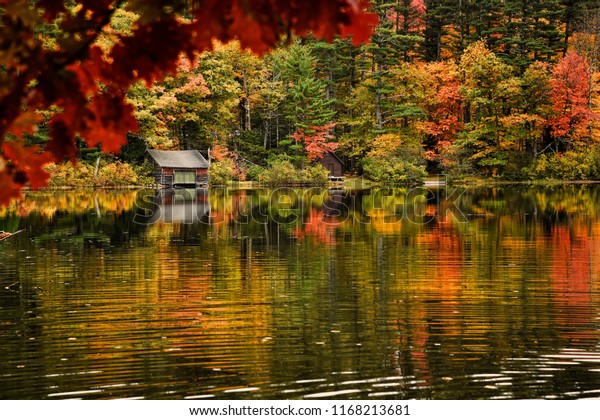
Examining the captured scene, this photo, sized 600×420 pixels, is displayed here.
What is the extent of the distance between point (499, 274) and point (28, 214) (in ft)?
63.9

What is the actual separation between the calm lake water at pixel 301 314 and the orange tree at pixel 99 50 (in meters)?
4.26

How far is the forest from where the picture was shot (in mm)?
54562

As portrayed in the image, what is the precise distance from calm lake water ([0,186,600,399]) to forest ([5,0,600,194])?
→ 33.6 meters

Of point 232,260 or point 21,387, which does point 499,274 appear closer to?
point 232,260

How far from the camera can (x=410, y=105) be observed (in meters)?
58.2

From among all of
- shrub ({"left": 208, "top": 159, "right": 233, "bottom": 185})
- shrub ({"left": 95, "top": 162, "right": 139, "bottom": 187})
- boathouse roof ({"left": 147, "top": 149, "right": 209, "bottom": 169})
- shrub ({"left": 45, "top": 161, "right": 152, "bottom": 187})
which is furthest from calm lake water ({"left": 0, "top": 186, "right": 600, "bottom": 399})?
shrub ({"left": 208, "top": 159, "right": 233, "bottom": 185})

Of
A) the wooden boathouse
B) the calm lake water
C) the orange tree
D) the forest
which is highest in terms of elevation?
the forest

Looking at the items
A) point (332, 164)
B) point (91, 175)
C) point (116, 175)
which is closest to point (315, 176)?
point (332, 164)

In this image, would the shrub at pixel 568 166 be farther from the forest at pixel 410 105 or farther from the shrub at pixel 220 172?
the shrub at pixel 220 172

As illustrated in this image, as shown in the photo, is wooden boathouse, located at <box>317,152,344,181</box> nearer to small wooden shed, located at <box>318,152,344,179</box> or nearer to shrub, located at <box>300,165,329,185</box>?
small wooden shed, located at <box>318,152,344,179</box>

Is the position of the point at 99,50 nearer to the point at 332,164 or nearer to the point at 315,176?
the point at 315,176

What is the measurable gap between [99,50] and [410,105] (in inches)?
2216

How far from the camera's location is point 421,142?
60.2m

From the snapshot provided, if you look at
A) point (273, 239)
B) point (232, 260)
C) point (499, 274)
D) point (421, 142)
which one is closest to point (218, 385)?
point (499, 274)
